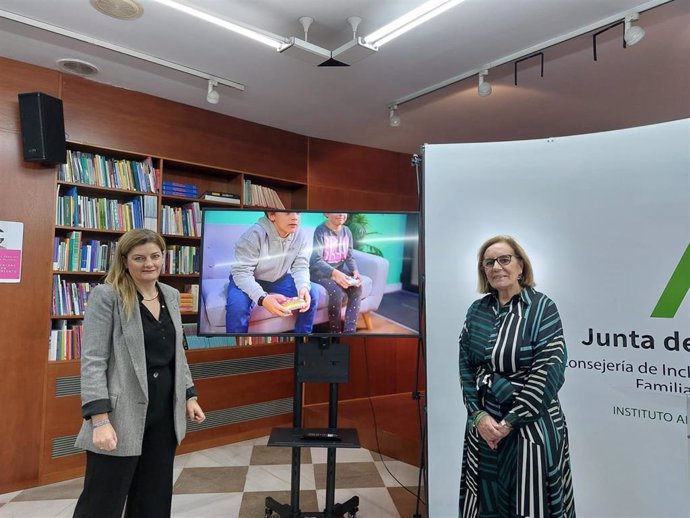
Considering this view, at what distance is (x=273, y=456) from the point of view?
3.56 m

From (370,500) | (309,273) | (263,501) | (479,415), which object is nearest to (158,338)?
(309,273)

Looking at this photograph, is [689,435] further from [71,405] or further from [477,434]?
[71,405]

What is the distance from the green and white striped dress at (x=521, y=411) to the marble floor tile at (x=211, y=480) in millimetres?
1751

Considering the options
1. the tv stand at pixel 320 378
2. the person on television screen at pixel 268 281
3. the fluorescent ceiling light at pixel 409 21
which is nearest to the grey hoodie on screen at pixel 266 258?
the person on television screen at pixel 268 281

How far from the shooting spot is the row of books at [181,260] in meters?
3.68

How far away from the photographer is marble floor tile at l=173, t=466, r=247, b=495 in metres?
2.97

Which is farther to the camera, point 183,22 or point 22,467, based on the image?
point 22,467

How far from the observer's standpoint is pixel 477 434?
1900 millimetres

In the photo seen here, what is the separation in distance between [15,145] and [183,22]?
60.1 inches

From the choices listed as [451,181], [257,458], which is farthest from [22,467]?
[451,181]

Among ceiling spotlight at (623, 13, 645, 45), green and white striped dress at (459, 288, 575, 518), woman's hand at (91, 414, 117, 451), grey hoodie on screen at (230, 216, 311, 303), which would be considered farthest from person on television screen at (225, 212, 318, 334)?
ceiling spotlight at (623, 13, 645, 45)

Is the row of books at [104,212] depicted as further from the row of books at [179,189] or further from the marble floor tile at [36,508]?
the marble floor tile at [36,508]

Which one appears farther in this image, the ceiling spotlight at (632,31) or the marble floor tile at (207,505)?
the marble floor tile at (207,505)

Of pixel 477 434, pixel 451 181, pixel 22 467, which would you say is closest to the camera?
pixel 477 434
